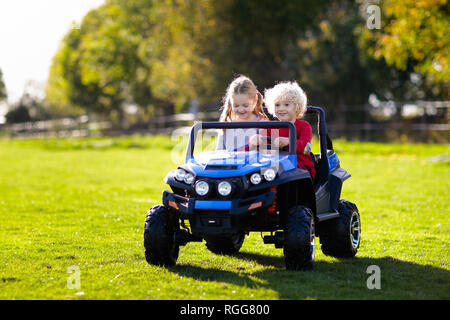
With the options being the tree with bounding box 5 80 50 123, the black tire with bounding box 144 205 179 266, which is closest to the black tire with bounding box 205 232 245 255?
the black tire with bounding box 144 205 179 266

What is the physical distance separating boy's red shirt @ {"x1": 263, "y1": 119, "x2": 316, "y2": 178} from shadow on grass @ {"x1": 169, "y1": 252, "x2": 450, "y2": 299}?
39.8 inches

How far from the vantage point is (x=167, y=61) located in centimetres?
4156

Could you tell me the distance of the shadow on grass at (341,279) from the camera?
559cm

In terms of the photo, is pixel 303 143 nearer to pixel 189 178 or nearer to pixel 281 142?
pixel 281 142

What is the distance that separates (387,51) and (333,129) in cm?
1280

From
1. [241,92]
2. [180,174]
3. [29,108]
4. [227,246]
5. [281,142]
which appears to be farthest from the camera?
[29,108]

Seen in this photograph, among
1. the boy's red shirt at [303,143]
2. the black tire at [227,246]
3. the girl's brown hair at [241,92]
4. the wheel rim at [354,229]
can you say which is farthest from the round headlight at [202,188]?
the wheel rim at [354,229]

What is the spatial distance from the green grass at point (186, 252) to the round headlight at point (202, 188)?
0.78m

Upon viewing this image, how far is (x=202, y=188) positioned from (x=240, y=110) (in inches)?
60.8

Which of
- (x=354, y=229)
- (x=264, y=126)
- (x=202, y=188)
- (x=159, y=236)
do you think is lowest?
(x=354, y=229)

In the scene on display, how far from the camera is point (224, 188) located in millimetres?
5988

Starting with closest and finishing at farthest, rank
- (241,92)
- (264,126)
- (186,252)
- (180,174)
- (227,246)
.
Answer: (180,174)
(264,126)
(241,92)
(227,246)
(186,252)

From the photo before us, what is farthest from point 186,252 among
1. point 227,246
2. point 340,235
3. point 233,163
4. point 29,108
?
point 29,108
